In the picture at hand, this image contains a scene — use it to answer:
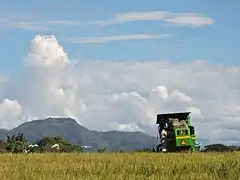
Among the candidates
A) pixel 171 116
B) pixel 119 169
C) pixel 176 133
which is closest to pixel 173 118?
pixel 171 116

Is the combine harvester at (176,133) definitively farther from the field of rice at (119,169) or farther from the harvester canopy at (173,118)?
the field of rice at (119,169)

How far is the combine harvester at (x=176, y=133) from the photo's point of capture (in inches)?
1728

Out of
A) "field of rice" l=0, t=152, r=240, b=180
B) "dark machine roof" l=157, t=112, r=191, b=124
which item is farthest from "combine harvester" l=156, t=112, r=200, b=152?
"field of rice" l=0, t=152, r=240, b=180

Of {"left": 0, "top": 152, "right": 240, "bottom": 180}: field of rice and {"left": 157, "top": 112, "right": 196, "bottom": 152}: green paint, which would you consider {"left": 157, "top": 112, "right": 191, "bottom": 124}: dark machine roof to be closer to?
{"left": 157, "top": 112, "right": 196, "bottom": 152}: green paint

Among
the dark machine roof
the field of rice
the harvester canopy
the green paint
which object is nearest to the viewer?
the field of rice

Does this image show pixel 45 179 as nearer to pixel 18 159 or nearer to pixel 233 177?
pixel 233 177

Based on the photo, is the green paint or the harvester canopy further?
the harvester canopy

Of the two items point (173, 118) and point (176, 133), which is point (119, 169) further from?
point (173, 118)

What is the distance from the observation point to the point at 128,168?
23.3 metres

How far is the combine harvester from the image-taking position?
144 ft

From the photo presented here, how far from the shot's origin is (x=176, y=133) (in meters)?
43.9

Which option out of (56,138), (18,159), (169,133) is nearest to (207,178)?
(18,159)

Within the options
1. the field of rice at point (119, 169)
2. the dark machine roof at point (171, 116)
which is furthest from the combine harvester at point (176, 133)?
the field of rice at point (119, 169)

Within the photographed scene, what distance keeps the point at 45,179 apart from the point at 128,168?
14.5 feet
